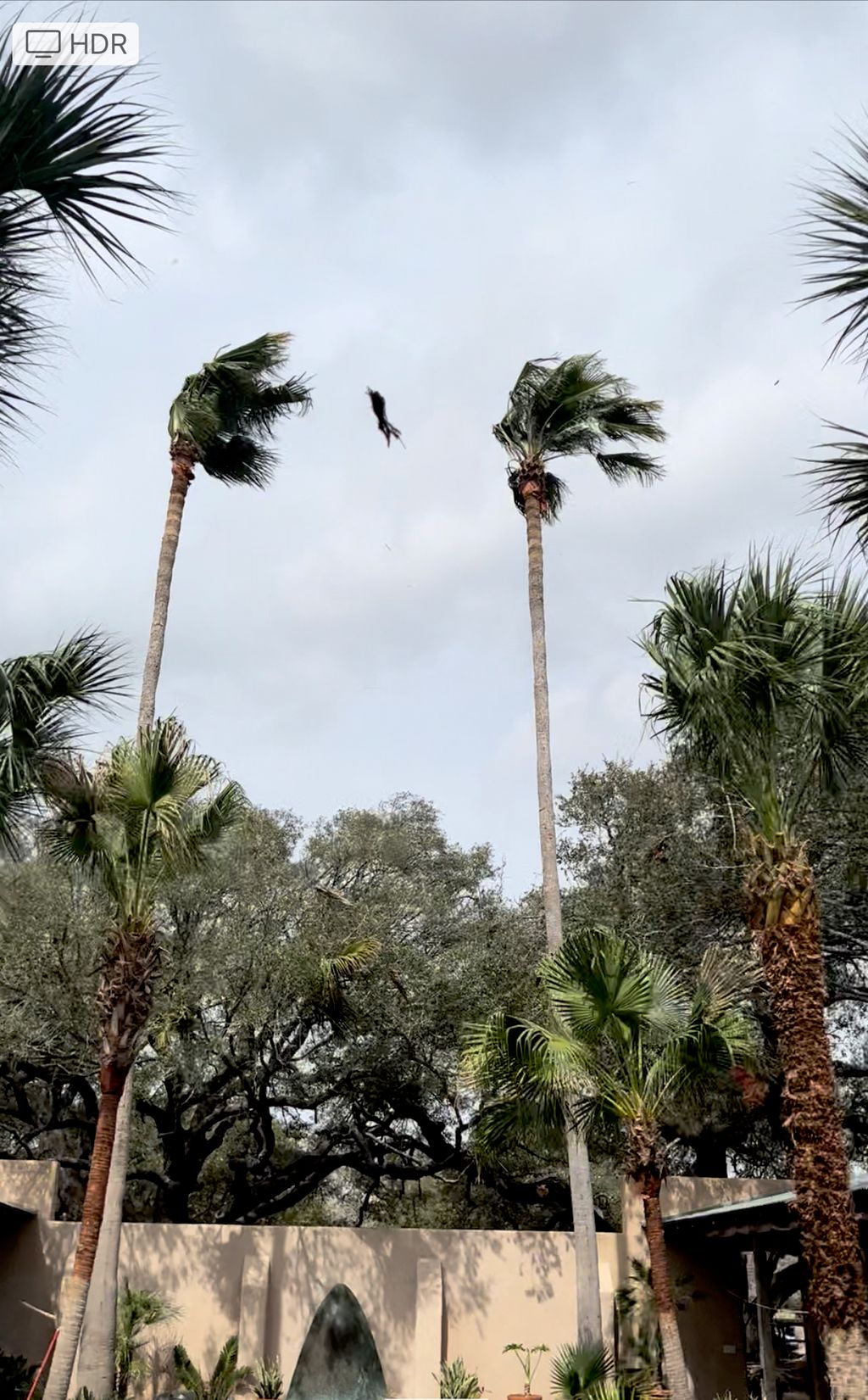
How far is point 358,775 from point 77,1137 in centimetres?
841

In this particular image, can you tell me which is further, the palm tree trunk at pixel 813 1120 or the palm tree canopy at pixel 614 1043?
the palm tree canopy at pixel 614 1043

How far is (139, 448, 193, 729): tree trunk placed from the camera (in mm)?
15852

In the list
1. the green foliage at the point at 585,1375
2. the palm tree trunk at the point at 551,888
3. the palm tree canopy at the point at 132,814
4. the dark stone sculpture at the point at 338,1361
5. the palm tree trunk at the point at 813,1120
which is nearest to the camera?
the palm tree trunk at the point at 813,1120

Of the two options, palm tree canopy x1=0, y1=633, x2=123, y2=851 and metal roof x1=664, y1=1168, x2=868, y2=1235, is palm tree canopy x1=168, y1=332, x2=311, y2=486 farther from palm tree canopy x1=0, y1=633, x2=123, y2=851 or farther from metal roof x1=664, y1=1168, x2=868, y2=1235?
metal roof x1=664, y1=1168, x2=868, y2=1235

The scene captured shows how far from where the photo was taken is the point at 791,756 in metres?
10.7

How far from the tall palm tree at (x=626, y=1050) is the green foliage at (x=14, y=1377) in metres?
7.55

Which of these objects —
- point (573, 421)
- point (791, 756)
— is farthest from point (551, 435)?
point (791, 756)

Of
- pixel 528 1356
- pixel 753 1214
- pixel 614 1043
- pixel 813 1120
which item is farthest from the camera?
pixel 528 1356

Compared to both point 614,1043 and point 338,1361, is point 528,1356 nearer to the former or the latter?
point 338,1361

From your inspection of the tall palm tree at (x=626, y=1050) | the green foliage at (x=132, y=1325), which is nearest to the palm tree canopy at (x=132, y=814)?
the tall palm tree at (x=626, y=1050)

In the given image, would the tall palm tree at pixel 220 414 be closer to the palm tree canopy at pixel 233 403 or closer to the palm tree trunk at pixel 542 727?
the palm tree canopy at pixel 233 403

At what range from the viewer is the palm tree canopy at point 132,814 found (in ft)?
37.3

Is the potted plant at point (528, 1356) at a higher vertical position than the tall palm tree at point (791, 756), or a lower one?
lower

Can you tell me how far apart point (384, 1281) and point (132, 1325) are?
3291 mm
